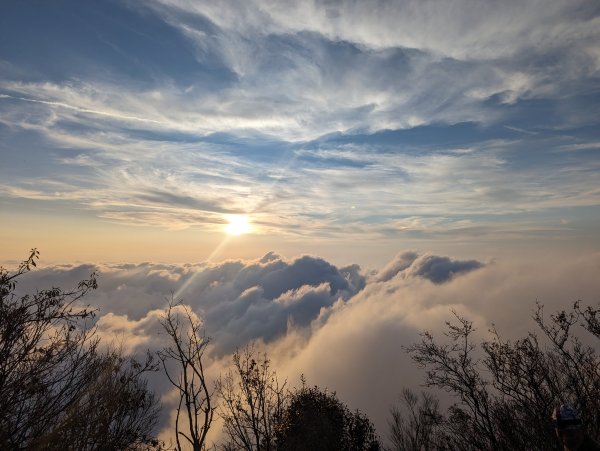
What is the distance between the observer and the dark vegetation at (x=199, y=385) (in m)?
8.52

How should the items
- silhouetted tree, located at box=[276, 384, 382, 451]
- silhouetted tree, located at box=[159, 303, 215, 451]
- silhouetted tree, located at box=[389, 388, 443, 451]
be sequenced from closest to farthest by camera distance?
silhouetted tree, located at box=[159, 303, 215, 451], silhouetted tree, located at box=[276, 384, 382, 451], silhouetted tree, located at box=[389, 388, 443, 451]

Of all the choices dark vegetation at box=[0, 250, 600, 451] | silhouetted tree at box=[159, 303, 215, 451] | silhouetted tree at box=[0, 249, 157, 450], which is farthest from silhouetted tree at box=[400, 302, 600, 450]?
silhouetted tree at box=[0, 249, 157, 450]

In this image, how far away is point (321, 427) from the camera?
108 ft

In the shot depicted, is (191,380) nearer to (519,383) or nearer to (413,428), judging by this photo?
(519,383)

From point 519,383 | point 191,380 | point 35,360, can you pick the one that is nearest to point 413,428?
point 519,383

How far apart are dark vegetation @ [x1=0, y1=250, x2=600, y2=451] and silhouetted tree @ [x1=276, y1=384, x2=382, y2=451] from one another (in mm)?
252

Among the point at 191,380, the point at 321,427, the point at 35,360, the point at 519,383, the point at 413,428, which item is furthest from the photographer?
the point at 413,428

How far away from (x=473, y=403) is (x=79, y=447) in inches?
734

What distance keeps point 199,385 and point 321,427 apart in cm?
1853

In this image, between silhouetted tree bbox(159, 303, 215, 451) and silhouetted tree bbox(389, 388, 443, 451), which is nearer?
silhouetted tree bbox(159, 303, 215, 451)

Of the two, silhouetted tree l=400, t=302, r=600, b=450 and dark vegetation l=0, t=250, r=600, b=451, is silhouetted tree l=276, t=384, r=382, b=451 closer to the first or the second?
dark vegetation l=0, t=250, r=600, b=451

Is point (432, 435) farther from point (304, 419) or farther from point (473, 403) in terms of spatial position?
point (473, 403)

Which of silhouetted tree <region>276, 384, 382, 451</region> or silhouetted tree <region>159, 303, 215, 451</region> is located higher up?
silhouetted tree <region>159, 303, 215, 451</region>

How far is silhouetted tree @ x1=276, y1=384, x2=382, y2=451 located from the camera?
3167 centimetres
